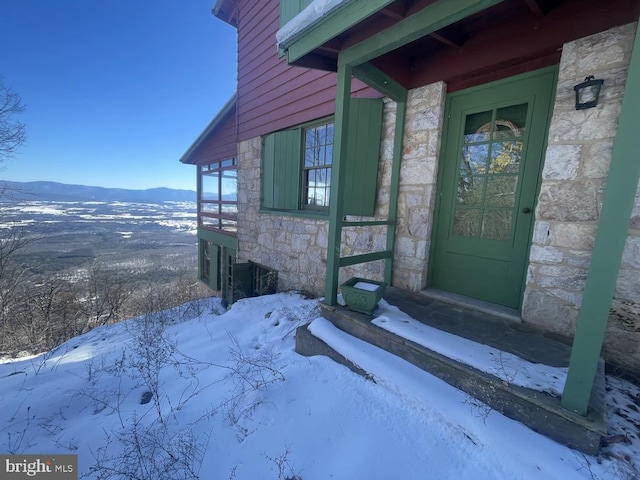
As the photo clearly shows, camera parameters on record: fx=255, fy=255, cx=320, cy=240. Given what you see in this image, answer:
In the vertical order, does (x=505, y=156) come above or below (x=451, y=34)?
below

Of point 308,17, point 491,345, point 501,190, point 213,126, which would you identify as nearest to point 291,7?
point 308,17

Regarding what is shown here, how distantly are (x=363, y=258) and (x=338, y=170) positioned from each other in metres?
0.90

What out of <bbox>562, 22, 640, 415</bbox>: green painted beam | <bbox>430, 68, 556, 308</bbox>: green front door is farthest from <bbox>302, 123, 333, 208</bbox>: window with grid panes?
<bbox>562, 22, 640, 415</bbox>: green painted beam

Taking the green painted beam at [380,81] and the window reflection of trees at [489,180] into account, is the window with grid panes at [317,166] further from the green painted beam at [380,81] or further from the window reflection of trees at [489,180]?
the window reflection of trees at [489,180]

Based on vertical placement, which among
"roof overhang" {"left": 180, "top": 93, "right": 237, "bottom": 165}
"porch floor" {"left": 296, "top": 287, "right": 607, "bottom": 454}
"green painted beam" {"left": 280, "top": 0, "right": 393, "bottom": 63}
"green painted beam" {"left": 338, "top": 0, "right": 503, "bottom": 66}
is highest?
"roof overhang" {"left": 180, "top": 93, "right": 237, "bottom": 165}

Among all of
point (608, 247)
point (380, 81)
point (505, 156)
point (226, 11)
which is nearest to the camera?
point (608, 247)

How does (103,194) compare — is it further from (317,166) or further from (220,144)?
(317,166)

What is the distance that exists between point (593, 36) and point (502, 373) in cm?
236

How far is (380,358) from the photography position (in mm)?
1728

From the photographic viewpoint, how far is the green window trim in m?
3.00

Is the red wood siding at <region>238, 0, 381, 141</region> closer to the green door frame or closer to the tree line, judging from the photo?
the green door frame

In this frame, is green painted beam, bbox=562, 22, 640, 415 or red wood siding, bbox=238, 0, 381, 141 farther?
red wood siding, bbox=238, 0, 381, 141

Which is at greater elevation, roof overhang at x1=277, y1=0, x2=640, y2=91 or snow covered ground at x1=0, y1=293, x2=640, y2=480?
roof overhang at x1=277, y1=0, x2=640, y2=91

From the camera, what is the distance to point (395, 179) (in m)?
2.86
